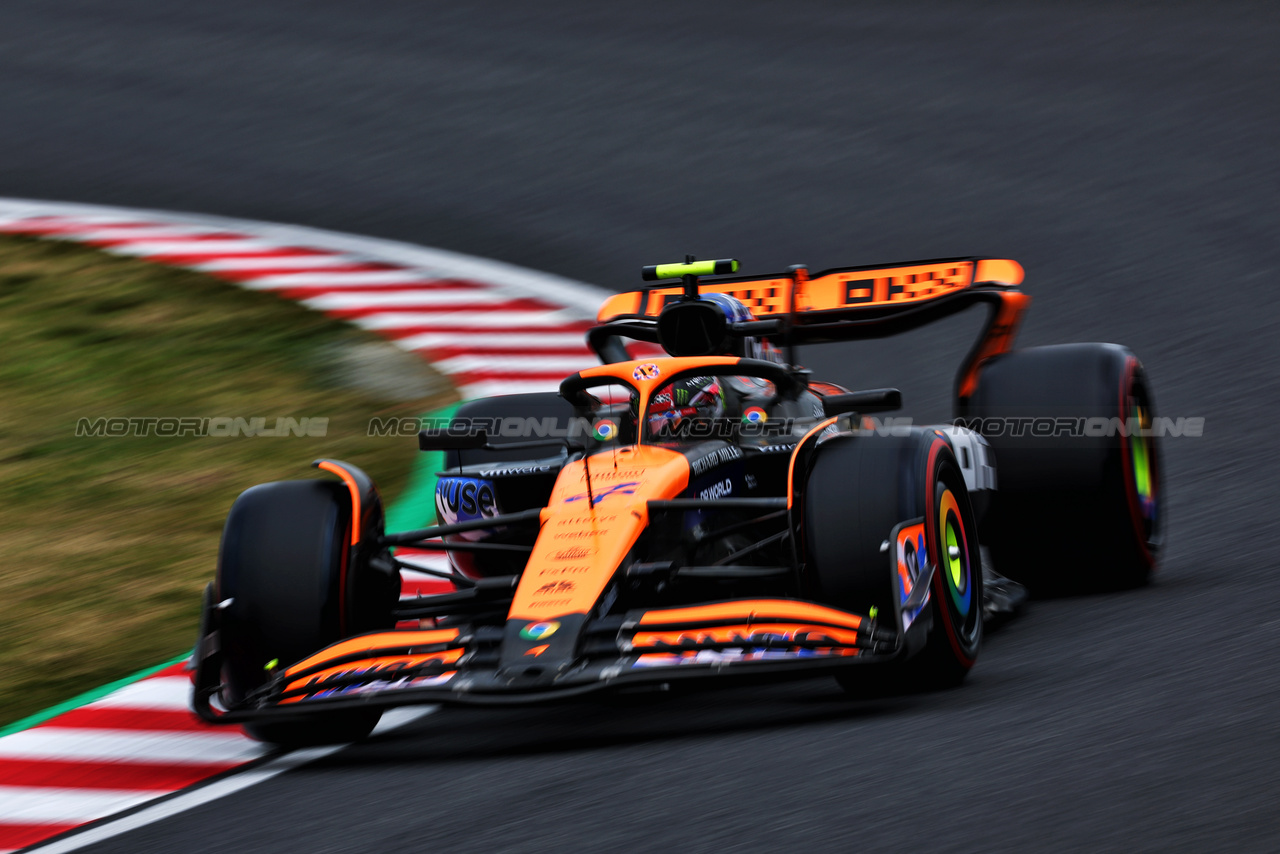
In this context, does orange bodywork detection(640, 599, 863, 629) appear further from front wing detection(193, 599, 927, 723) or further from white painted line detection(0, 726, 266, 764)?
white painted line detection(0, 726, 266, 764)

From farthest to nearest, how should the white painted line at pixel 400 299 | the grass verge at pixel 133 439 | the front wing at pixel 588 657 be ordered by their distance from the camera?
the white painted line at pixel 400 299, the grass verge at pixel 133 439, the front wing at pixel 588 657

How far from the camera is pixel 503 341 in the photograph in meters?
10.0

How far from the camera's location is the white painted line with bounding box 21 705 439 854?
4.48 metres

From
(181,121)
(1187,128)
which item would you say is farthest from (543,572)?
(181,121)

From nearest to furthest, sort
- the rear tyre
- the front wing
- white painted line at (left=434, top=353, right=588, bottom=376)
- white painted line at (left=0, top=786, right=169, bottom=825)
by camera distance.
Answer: the front wing
white painted line at (left=0, top=786, right=169, bottom=825)
the rear tyre
white painted line at (left=434, top=353, right=588, bottom=376)

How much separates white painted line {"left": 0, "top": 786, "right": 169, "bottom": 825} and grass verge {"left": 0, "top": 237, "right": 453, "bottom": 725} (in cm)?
78

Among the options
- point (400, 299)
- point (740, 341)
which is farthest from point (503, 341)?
point (740, 341)

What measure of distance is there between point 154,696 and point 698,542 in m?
2.02

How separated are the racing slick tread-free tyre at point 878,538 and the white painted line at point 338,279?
6.54m

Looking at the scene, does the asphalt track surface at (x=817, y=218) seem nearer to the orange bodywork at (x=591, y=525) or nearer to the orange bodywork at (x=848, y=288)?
the orange bodywork at (x=591, y=525)

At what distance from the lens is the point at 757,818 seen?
12.7 ft

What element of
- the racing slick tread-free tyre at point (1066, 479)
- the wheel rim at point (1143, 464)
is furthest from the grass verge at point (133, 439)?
the wheel rim at point (1143, 464)

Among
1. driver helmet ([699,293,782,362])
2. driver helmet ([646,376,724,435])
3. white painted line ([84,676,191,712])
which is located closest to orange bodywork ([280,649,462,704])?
white painted line ([84,676,191,712])

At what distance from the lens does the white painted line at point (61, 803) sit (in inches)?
188
